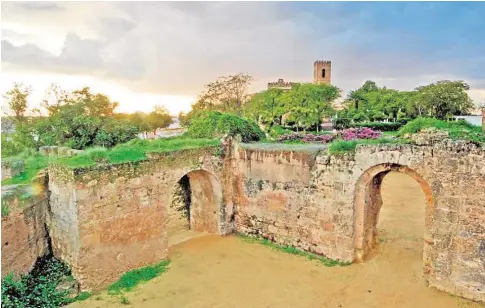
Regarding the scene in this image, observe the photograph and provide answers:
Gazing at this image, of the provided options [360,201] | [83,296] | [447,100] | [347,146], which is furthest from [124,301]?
[447,100]

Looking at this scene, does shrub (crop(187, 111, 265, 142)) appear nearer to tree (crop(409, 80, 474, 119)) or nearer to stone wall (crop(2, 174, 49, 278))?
stone wall (crop(2, 174, 49, 278))

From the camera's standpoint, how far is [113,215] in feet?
33.5

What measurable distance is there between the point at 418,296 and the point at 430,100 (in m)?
26.2

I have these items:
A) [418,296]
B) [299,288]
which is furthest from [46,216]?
[418,296]

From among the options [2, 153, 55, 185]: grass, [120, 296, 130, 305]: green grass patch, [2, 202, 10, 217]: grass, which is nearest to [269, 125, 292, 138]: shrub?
[2, 153, 55, 185]: grass

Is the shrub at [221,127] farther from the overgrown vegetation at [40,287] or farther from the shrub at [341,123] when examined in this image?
the shrub at [341,123]

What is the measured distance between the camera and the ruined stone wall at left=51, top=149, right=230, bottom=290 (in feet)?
31.5

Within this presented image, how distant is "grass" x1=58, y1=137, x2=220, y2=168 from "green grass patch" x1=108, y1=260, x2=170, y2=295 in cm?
321

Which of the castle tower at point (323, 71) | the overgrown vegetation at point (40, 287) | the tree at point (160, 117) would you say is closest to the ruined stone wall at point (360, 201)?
the overgrown vegetation at point (40, 287)

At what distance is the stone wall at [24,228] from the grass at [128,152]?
47.8 inches

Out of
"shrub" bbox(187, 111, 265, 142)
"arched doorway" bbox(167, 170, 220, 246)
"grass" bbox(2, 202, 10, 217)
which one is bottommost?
"arched doorway" bbox(167, 170, 220, 246)

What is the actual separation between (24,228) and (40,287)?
155 cm

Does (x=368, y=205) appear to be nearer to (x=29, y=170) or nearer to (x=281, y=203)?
(x=281, y=203)

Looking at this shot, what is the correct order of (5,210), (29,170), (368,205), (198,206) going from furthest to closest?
(198,206)
(29,170)
(368,205)
(5,210)
